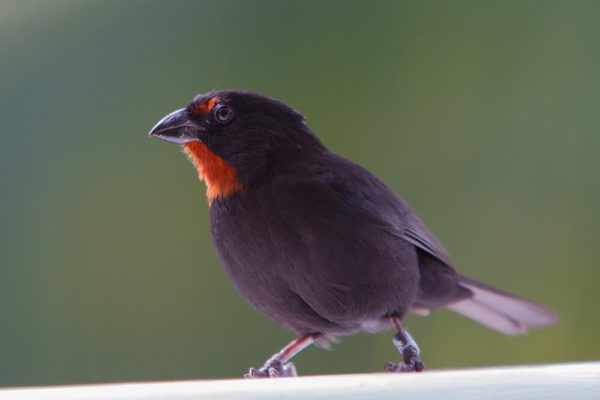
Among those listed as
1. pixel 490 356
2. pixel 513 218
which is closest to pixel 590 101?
pixel 513 218

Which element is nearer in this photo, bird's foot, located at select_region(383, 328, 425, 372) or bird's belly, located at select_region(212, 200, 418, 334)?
bird's belly, located at select_region(212, 200, 418, 334)

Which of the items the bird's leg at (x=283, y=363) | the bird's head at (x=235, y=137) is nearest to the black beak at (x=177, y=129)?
the bird's head at (x=235, y=137)

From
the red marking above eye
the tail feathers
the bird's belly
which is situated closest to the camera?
the bird's belly

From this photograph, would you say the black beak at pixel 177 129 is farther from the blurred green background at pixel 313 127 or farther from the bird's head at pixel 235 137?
the blurred green background at pixel 313 127

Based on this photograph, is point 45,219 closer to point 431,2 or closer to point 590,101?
point 431,2

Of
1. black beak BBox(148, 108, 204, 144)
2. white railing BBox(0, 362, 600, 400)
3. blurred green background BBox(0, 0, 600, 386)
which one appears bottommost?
white railing BBox(0, 362, 600, 400)

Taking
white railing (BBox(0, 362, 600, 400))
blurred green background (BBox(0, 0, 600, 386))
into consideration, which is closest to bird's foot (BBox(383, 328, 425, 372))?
white railing (BBox(0, 362, 600, 400))

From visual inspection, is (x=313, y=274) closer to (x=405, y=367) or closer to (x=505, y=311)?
(x=405, y=367)

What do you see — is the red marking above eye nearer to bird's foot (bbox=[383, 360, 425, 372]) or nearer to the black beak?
the black beak

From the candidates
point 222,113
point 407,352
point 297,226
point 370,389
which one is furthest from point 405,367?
point 370,389
